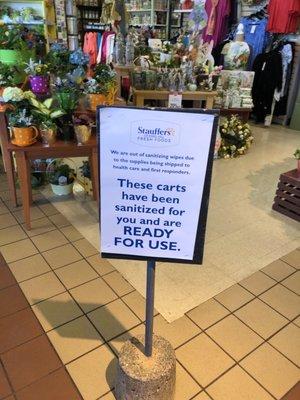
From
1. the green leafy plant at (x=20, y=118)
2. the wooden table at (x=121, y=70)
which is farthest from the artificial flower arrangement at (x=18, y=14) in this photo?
the green leafy plant at (x=20, y=118)

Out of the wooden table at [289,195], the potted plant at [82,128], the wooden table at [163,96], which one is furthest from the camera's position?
the wooden table at [163,96]

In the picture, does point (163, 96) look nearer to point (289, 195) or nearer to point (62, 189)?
point (62, 189)

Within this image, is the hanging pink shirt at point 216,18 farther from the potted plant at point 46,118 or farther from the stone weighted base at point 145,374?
the stone weighted base at point 145,374

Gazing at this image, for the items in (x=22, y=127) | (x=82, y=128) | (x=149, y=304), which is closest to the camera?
(x=149, y=304)

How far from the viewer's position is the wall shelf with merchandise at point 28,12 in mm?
4363

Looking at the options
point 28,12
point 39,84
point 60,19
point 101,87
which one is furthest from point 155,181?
point 60,19

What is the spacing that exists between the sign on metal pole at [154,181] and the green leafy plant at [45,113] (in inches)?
57.7

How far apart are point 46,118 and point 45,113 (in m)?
0.04

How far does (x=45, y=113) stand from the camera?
2.38 m

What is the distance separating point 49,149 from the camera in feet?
7.86

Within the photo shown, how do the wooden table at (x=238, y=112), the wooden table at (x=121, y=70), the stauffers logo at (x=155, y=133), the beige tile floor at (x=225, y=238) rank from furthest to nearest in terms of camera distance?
the wooden table at (x=238, y=112) < the wooden table at (x=121, y=70) < the beige tile floor at (x=225, y=238) < the stauffers logo at (x=155, y=133)

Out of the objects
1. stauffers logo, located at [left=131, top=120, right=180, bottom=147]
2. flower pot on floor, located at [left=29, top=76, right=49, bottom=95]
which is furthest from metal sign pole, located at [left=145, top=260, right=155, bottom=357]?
flower pot on floor, located at [left=29, top=76, right=49, bottom=95]

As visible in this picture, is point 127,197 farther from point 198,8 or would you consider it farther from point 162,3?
point 162,3

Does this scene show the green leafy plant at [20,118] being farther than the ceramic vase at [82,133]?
No
